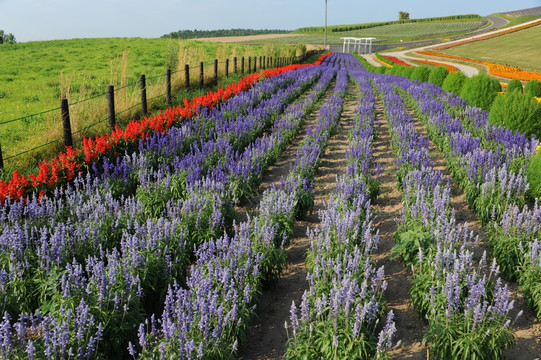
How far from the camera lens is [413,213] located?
537cm

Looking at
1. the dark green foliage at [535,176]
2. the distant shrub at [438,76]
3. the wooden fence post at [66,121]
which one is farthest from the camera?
the distant shrub at [438,76]

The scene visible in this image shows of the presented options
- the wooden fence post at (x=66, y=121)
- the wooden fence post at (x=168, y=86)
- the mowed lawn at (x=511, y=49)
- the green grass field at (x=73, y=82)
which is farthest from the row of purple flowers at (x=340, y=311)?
the mowed lawn at (x=511, y=49)

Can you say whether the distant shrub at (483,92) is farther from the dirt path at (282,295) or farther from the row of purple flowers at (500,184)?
the dirt path at (282,295)

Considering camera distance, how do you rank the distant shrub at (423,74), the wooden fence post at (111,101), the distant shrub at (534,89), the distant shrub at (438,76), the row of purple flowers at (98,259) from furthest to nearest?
the distant shrub at (423,74) < the distant shrub at (438,76) < the distant shrub at (534,89) < the wooden fence post at (111,101) < the row of purple flowers at (98,259)

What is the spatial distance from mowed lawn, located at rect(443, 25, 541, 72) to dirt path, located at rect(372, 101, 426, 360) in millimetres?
43019

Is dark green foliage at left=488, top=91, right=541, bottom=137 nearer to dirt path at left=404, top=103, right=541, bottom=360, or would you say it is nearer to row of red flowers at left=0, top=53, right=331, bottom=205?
dirt path at left=404, top=103, right=541, bottom=360

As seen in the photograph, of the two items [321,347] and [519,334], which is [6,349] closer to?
[321,347]

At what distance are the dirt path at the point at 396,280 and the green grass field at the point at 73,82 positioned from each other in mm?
6584

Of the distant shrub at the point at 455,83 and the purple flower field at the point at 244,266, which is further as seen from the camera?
the distant shrub at the point at 455,83

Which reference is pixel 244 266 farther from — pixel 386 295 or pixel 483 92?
pixel 483 92

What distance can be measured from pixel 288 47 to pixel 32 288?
4075 centimetres

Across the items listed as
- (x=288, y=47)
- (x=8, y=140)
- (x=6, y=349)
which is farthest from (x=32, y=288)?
(x=288, y=47)

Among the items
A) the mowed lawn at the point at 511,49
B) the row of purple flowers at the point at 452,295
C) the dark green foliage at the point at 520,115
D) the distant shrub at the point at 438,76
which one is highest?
the mowed lawn at the point at 511,49

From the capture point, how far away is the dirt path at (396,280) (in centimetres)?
391
